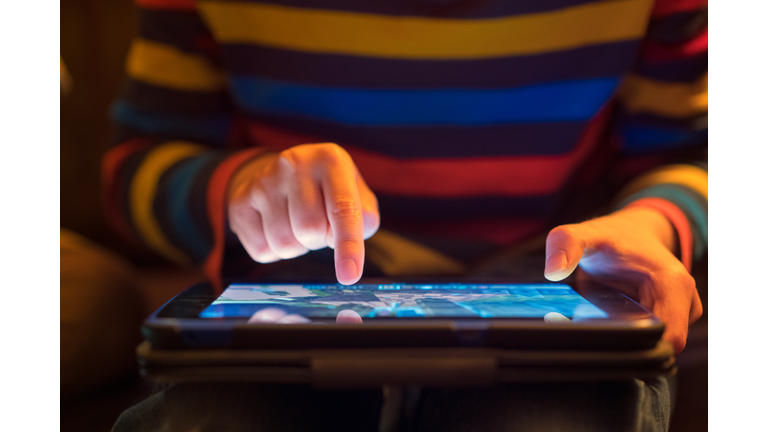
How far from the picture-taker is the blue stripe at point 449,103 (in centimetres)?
51

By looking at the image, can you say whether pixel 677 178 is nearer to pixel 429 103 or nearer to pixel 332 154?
pixel 429 103

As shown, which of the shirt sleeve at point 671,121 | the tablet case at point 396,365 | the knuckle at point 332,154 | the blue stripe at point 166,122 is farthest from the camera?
the blue stripe at point 166,122

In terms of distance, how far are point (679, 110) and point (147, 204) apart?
2.00ft

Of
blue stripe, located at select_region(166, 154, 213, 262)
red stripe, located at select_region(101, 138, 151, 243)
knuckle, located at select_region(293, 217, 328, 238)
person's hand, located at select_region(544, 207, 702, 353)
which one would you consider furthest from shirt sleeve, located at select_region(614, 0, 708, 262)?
red stripe, located at select_region(101, 138, 151, 243)

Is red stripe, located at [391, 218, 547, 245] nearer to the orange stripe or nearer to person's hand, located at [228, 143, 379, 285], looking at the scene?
person's hand, located at [228, 143, 379, 285]

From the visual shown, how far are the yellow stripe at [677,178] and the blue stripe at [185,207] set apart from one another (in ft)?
1.56

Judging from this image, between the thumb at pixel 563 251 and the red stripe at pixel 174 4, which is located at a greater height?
the red stripe at pixel 174 4

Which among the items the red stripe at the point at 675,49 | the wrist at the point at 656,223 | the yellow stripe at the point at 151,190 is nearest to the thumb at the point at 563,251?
the wrist at the point at 656,223

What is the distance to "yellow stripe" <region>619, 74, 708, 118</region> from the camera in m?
0.50

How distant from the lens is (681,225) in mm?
427

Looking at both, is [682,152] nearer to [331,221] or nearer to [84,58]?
[331,221]

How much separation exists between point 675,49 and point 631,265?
0.97ft

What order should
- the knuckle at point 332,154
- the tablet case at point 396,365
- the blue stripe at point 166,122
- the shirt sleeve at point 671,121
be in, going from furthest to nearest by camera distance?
the blue stripe at point 166,122
the shirt sleeve at point 671,121
the knuckle at point 332,154
the tablet case at point 396,365

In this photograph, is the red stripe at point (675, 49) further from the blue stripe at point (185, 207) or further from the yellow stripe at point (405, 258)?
the blue stripe at point (185, 207)
